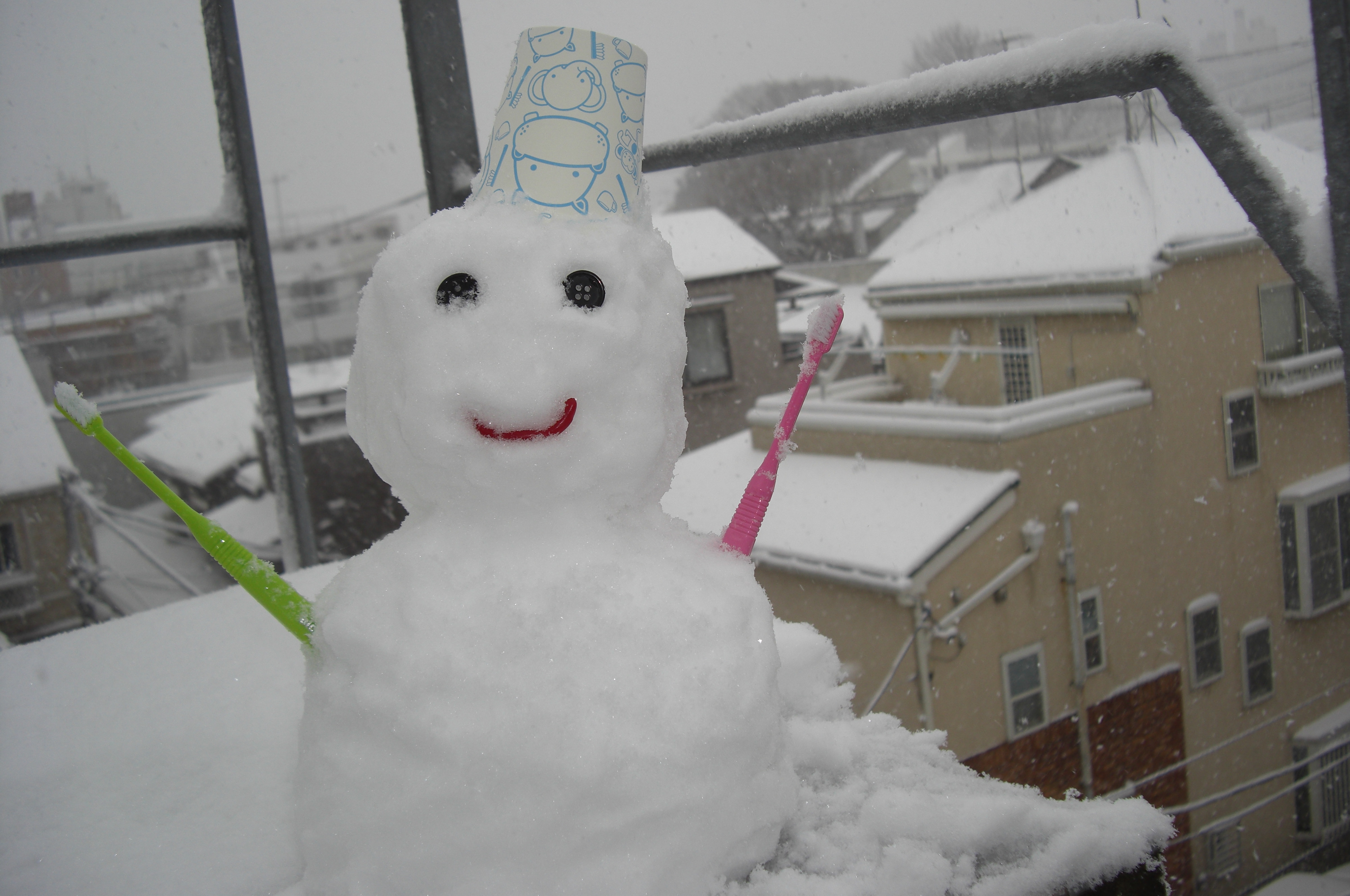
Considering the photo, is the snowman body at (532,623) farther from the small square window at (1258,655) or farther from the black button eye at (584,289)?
the small square window at (1258,655)

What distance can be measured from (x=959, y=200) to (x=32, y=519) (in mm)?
4480

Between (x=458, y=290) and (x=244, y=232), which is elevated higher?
(x=244, y=232)

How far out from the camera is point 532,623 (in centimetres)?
57

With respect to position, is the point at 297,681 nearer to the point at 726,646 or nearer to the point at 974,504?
the point at 726,646

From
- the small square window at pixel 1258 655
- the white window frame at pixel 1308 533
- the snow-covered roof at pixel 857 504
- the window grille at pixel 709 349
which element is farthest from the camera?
the window grille at pixel 709 349

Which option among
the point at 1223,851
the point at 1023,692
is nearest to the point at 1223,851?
the point at 1223,851

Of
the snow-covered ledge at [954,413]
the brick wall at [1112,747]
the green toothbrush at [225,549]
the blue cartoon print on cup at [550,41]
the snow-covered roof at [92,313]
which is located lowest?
the brick wall at [1112,747]

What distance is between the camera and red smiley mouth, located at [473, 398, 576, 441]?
1.99 ft

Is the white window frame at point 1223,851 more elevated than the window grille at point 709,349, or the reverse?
the window grille at point 709,349

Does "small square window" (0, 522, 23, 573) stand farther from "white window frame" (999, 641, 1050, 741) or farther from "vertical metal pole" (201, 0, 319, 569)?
"white window frame" (999, 641, 1050, 741)

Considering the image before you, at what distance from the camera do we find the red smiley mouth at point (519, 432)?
606 mm

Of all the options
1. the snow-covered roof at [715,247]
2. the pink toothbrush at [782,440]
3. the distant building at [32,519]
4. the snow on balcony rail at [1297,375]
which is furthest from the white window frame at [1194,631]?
the distant building at [32,519]

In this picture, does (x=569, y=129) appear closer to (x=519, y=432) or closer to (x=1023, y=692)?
(x=519, y=432)

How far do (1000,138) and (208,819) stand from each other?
2.10 metres
